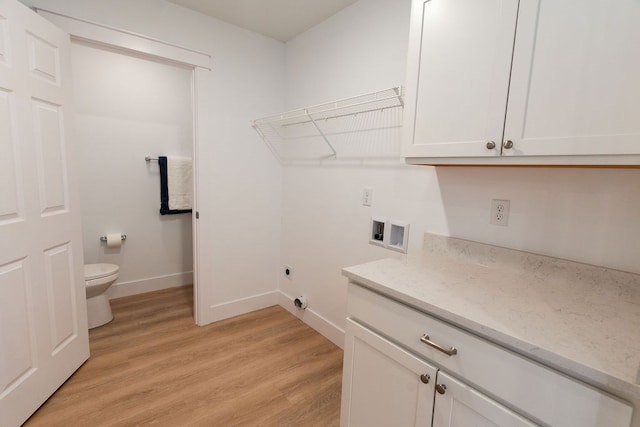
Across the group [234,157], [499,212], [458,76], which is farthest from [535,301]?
[234,157]

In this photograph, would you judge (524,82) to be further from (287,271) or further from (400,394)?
(287,271)

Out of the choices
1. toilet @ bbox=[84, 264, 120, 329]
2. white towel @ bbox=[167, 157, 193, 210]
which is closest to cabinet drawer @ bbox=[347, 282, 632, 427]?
toilet @ bbox=[84, 264, 120, 329]

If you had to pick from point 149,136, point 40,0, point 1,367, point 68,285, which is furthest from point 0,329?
point 149,136

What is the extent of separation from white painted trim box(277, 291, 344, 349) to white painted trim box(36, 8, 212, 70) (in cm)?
203

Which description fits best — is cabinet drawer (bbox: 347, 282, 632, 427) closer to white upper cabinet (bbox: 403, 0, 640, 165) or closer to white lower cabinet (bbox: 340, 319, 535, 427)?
white lower cabinet (bbox: 340, 319, 535, 427)

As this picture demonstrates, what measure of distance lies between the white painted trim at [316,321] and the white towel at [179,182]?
1364 mm

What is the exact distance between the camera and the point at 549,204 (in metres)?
1.22

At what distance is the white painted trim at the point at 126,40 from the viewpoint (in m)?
1.76

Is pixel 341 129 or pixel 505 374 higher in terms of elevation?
pixel 341 129

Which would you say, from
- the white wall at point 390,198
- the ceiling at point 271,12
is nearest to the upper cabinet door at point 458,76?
the white wall at point 390,198

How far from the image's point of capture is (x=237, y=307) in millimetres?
2682

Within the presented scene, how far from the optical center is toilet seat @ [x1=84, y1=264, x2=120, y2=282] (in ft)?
7.70

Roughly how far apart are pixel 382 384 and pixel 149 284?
280 centimetres

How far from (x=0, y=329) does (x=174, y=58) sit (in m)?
1.81
